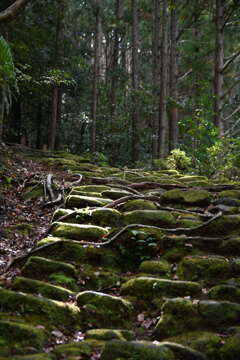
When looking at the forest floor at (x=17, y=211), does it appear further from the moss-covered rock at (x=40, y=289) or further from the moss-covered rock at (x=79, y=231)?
the moss-covered rock at (x=79, y=231)

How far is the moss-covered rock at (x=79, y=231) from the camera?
4.56 m

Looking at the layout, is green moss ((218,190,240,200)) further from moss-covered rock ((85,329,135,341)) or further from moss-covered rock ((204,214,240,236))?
moss-covered rock ((85,329,135,341))

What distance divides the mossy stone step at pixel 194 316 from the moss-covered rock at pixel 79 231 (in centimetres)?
151

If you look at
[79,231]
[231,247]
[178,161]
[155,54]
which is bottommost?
[231,247]

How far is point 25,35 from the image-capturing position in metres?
13.1

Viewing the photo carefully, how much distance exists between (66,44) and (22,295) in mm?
14259

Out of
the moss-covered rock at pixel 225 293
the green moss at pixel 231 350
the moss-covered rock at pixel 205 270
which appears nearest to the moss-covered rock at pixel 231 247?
the moss-covered rock at pixel 205 270

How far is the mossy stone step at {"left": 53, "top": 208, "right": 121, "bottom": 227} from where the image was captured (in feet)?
16.7

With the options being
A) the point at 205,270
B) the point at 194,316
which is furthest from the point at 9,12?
the point at 194,316

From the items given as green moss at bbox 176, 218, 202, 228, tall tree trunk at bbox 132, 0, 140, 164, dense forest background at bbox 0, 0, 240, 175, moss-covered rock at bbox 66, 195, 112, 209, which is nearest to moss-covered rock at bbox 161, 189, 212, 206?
green moss at bbox 176, 218, 202, 228

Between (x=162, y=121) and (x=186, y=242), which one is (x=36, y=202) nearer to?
(x=186, y=242)

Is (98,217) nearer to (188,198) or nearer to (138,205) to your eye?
(138,205)

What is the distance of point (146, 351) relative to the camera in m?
2.62

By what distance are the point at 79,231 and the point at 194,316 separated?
1.84 metres
